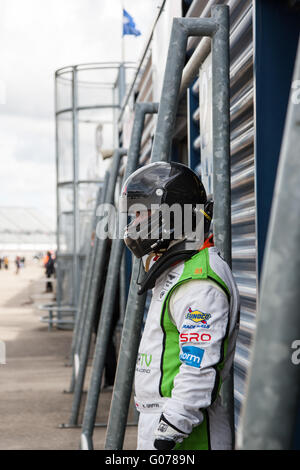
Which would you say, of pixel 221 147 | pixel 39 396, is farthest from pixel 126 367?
pixel 39 396

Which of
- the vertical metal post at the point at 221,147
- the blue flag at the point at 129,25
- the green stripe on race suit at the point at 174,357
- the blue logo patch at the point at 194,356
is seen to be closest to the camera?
the blue logo patch at the point at 194,356

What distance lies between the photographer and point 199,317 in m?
2.16

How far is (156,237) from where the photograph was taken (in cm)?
246

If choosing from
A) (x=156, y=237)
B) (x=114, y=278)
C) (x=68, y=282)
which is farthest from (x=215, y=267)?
(x=68, y=282)

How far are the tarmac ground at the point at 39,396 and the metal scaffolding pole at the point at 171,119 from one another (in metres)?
2.65

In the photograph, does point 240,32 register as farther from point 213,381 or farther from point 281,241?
point 281,241

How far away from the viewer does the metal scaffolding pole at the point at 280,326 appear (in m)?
0.93

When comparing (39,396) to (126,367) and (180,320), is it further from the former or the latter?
(180,320)

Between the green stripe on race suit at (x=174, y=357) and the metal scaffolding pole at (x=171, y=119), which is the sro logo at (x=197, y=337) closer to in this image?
the green stripe on race suit at (x=174, y=357)

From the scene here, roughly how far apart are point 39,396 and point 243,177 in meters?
5.32

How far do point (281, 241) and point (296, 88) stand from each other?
0.82 feet

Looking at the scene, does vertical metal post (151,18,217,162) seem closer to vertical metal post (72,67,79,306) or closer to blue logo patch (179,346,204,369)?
blue logo patch (179,346,204,369)

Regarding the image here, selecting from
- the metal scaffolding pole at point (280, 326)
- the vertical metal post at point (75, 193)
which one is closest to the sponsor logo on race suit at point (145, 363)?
the metal scaffolding pole at point (280, 326)

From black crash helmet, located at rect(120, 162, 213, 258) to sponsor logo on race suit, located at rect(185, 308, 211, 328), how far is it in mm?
371
